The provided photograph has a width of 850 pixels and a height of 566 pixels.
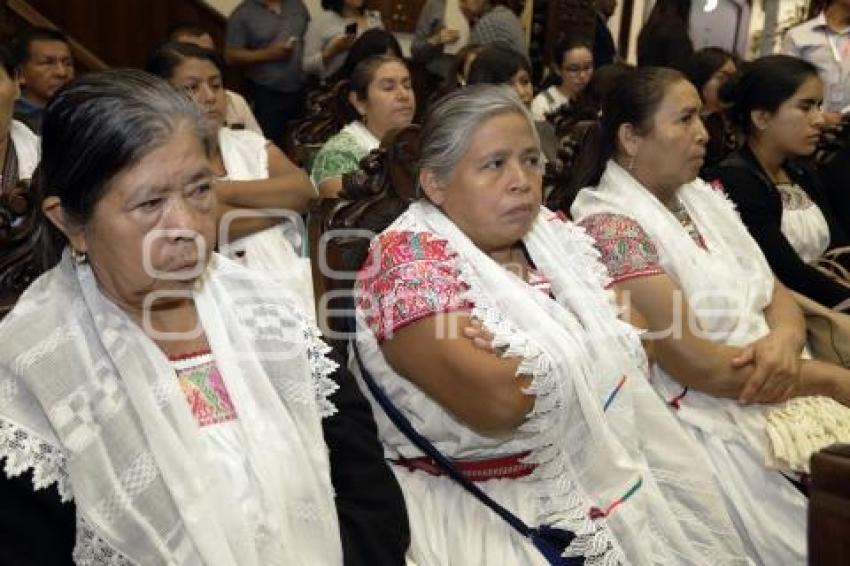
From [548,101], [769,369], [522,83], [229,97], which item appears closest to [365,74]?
[229,97]

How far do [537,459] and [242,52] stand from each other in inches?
156

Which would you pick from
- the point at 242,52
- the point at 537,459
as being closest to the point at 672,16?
the point at 242,52

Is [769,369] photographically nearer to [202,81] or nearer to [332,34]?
[202,81]

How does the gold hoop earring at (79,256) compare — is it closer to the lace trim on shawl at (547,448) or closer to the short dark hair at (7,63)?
the lace trim on shawl at (547,448)

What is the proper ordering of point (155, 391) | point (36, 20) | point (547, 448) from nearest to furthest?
1. point (155, 391)
2. point (547, 448)
3. point (36, 20)

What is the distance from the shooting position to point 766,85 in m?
2.91

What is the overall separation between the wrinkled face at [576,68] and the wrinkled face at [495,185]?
3426mm

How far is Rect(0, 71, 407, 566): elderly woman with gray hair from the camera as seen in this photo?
4.26 feet

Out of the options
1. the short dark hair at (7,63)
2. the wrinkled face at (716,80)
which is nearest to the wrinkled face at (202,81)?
the short dark hair at (7,63)

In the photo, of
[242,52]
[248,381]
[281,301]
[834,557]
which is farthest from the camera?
[242,52]

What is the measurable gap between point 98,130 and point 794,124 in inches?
86.2

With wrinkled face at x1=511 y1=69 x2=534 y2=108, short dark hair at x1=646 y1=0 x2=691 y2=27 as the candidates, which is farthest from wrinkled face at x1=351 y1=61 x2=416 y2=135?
short dark hair at x1=646 y1=0 x2=691 y2=27

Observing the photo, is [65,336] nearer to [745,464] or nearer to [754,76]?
[745,464]

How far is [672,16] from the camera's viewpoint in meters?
5.94
